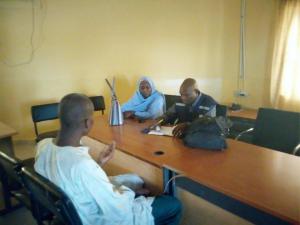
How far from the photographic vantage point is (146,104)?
310 cm

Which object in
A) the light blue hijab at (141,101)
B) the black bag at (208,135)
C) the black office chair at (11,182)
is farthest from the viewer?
the light blue hijab at (141,101)

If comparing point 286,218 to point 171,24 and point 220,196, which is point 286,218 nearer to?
point 220,196

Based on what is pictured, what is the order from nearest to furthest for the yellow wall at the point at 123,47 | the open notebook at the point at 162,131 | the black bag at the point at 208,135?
the black bag at the point at 208,135 < the open notebook at the point at 162,131 < the yellow wall at the point at 123,47

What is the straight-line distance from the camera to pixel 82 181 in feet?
4.03

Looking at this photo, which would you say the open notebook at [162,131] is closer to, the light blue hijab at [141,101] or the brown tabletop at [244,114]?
the light blue hijab at [141,101]

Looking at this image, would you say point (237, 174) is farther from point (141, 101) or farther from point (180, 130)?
point (141, 101)

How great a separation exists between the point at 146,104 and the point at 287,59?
228 cm

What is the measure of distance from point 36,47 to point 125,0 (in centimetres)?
149

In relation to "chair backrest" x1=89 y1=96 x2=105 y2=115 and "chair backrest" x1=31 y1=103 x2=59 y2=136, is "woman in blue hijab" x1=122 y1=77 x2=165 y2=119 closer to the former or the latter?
"chair backrest" x1=89 y1=96 x2=105 y2=115

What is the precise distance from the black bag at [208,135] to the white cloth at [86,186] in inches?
26.0

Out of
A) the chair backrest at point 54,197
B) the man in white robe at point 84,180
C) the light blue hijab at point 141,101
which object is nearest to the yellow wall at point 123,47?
the light blue hijab at point 141,101

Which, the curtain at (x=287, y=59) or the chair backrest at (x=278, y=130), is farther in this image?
the curtain at (x=287, y=59)

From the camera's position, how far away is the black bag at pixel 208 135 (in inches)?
70.7

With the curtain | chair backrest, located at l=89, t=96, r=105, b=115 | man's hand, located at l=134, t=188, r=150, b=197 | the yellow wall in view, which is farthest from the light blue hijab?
the curtain
